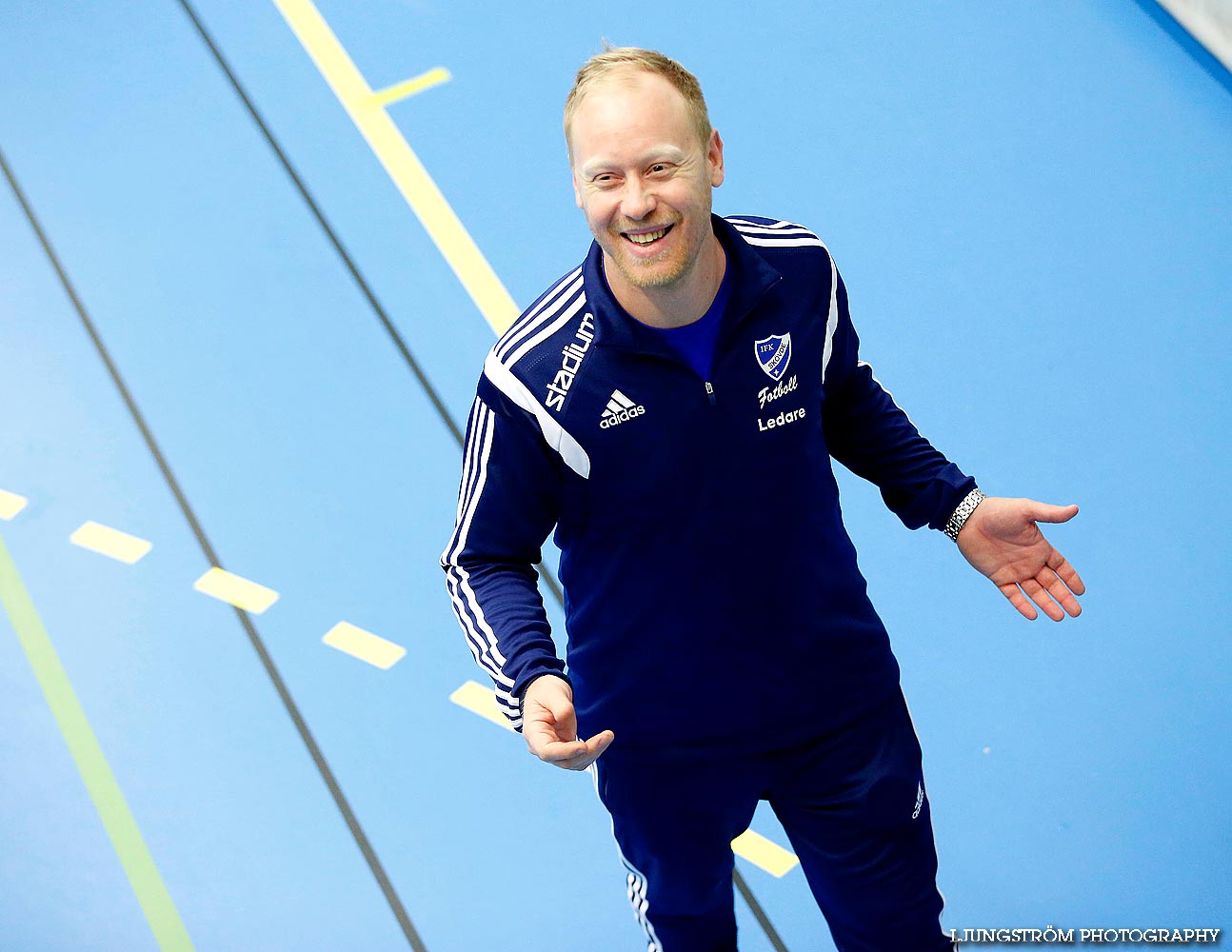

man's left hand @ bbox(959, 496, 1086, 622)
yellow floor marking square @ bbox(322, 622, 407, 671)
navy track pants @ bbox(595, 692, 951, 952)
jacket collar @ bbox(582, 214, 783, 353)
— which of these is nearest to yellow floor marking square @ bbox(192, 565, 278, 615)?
yellow floor marking square @ bbox(322, 622, 407, 671)

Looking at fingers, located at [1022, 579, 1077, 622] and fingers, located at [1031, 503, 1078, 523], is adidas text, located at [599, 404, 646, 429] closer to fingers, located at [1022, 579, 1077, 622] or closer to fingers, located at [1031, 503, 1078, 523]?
fingers, located at [1031, 503, 1078, 523]

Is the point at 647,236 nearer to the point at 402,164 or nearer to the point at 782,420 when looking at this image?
the point at 782,420

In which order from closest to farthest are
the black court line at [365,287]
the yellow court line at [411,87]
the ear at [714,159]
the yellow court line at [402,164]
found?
the ear at [714,159] < the black court line at [365,287] < the yellow court line at [402,164] < the yellow court line at [411,87]

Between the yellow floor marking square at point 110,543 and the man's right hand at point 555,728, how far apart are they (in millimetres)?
2855

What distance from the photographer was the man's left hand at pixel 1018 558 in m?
2.80

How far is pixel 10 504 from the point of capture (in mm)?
5137

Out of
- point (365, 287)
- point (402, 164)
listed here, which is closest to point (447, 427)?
point (365, 287)

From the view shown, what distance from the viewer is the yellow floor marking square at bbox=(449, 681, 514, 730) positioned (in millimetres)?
4383

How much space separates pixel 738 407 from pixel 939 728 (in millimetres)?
2023

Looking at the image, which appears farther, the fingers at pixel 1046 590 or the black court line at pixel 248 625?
the black court line at pixel 248 625

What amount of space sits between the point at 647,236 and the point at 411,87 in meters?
4.45

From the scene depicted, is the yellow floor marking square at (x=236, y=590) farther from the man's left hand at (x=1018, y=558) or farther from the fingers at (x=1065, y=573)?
the fingers at (x=1065, y=573)

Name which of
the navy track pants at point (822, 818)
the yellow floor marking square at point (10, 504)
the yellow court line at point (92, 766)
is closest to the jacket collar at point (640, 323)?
the navy track pants at point (822, 818)

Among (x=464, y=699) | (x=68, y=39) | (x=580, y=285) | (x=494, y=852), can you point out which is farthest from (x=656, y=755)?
(x=68, y=39)
